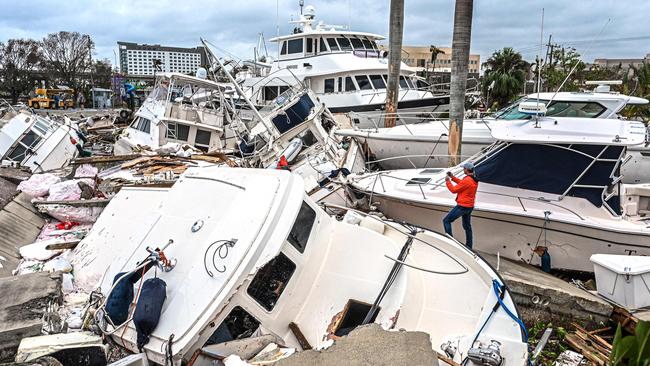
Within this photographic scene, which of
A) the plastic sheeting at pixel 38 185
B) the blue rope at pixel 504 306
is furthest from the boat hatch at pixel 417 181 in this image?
the plastic sheeting at pixel 38 185

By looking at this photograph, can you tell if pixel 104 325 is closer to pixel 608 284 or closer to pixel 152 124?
pixel 608 284

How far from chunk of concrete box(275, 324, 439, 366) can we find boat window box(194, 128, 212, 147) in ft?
40.5

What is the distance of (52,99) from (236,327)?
158 ft

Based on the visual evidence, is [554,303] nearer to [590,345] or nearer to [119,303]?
[590,345]

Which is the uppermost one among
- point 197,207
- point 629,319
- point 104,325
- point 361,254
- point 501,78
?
point 501,78

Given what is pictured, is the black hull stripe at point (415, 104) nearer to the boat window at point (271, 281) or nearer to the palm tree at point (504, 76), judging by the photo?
the palm tree at point (504, 76)

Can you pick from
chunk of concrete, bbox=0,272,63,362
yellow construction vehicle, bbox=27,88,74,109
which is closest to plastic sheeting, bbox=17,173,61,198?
chunk of concrete, bbox=0,272,63,362

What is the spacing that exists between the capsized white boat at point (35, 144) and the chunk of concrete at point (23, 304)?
29.0ft

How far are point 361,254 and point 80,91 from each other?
174ft

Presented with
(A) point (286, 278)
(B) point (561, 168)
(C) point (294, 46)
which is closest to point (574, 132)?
(B) point (561, 168)

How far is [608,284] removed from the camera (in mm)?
5734

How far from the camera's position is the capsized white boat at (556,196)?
687 cm

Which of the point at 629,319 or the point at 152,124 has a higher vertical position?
the point at 152,124

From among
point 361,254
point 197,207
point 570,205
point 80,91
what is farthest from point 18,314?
point 80,91
